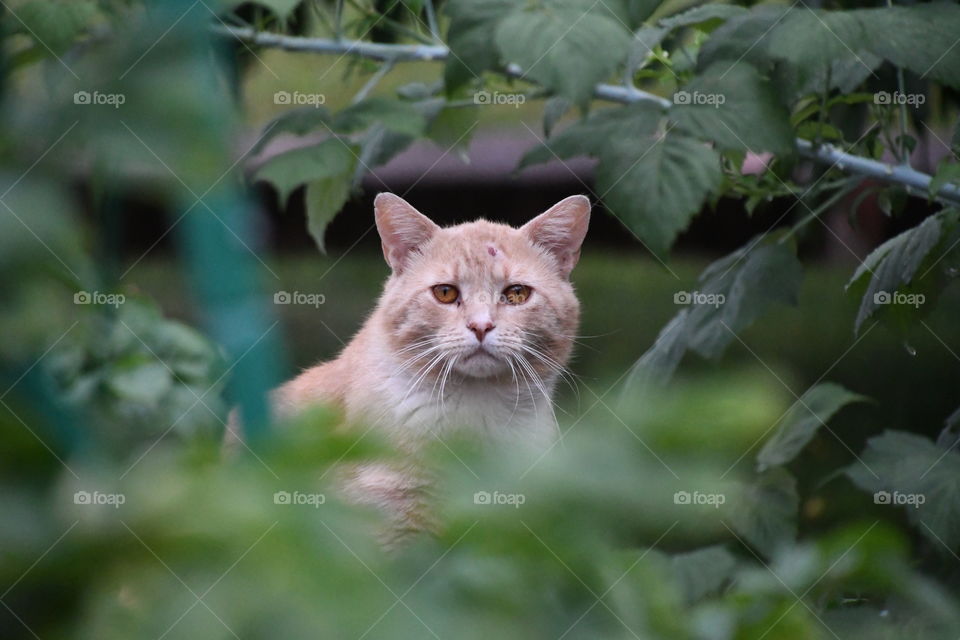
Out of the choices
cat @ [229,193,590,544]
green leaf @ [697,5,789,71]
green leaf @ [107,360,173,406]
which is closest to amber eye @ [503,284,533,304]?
cat @ [229,193,590,544]

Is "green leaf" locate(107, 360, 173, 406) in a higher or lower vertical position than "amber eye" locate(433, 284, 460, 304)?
lower

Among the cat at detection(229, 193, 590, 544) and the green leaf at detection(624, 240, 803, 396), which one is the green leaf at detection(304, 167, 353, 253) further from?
the green leaf at detection(624, 240, 803, 396)

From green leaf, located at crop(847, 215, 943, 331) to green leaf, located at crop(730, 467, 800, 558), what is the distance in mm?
386

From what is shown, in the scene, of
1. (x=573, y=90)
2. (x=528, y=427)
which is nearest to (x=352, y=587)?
(x=573, y=90)

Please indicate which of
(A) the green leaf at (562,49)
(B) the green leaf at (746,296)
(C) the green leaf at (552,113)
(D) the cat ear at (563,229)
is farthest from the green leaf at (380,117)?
(B) the green leaf at (746,296)

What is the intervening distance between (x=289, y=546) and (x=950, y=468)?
71.5 inches

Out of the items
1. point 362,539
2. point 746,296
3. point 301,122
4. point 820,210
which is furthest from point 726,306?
point 362,539

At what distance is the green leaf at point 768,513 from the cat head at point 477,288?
1.70 ft

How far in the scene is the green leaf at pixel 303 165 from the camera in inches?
55.0

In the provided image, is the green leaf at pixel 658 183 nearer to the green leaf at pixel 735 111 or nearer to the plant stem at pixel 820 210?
the green leaf at pixel 735 111

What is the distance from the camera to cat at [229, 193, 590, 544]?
6.17 ft

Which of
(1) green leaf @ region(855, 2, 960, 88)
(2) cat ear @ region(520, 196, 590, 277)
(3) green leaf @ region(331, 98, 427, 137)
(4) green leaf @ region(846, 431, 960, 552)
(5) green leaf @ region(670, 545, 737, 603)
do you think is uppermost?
(1) green leaf @ region(855, 2, 960, 88)

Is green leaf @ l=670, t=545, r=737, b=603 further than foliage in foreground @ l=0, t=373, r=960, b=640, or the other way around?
green leaf @ l=670, t=545, r=737, b=603

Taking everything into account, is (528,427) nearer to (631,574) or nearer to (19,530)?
(631,574)
